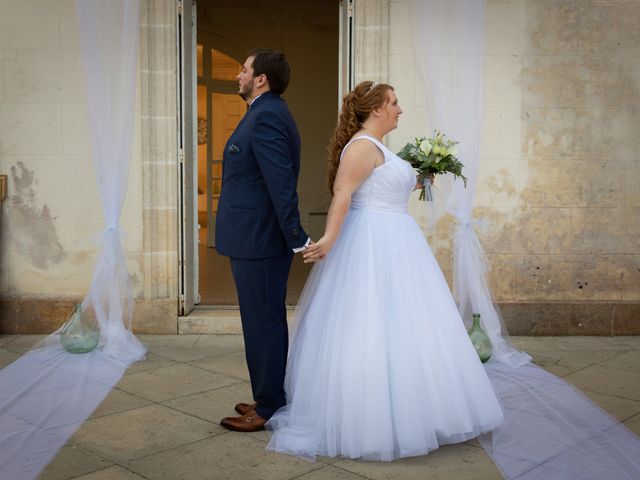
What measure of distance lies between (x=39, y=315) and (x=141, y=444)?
2540mm

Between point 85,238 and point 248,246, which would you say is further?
point 85,238

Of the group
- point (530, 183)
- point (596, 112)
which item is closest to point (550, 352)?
point (530, 183)

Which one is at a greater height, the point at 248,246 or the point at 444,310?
the point at 248,246

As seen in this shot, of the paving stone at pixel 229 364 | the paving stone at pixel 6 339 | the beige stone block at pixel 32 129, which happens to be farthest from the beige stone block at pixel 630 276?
the paving stone at pixel 6 339

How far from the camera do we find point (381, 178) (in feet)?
11.2

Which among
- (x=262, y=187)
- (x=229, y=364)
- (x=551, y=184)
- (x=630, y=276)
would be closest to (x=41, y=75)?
(x=229, y=364)

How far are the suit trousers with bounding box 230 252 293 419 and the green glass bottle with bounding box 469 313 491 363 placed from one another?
5.30 ft

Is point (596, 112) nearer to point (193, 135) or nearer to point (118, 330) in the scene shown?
point (193, 135)

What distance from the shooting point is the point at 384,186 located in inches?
135

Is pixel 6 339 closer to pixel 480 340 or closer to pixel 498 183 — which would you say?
pixel 480 340

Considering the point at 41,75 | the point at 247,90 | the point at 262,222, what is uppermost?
the point at 41,75

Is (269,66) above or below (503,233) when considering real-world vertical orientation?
above

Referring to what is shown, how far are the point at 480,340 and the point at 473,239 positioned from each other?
0.66 m

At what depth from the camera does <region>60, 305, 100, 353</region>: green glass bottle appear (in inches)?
191
